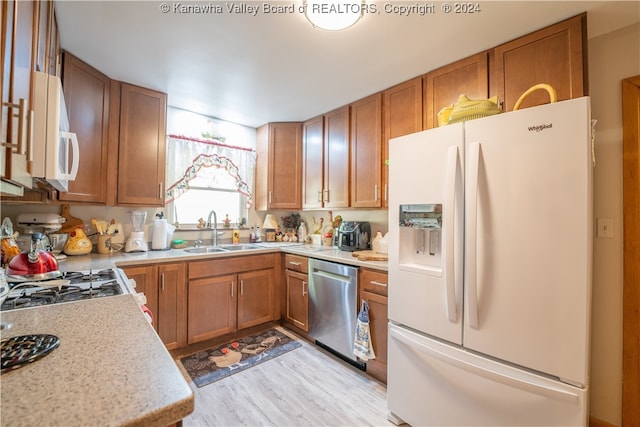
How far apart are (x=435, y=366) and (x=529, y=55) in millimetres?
1825

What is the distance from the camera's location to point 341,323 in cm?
218

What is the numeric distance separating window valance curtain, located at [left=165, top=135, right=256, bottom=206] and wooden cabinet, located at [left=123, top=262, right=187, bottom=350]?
0.90 m

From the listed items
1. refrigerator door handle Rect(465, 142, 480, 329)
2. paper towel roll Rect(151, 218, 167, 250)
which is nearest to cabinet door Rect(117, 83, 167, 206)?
paper towel roll Rect(151, 218, 167, 250)

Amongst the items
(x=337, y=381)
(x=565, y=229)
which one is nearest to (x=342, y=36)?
(x=565, y=229)

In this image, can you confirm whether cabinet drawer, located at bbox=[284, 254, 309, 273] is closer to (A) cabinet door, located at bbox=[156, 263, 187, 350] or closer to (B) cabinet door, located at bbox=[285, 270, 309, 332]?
(B) cabinet door, located at bbox=[285, 270, 309, 332]

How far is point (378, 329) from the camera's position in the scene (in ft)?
6.26

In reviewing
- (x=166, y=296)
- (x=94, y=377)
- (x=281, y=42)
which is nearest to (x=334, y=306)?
(x=166, y=296)

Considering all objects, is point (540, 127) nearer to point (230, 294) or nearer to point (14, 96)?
point (14, 96)

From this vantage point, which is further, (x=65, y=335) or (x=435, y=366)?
(x=435, y=366)

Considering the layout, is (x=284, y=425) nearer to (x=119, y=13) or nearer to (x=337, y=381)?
(x=337, y=381)

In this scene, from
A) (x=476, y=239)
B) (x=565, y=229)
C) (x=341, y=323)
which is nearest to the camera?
(x=565, y=229)

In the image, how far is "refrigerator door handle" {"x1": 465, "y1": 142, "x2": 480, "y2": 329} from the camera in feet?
4.11

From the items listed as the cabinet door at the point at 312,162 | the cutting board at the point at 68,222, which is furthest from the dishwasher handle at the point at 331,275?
the cutting board at the point at 68,222

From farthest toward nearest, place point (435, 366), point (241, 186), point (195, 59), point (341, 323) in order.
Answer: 1. point (241, 186)
2. point (341, 323)
3. point (195, 59)
4. point (435, 366)
